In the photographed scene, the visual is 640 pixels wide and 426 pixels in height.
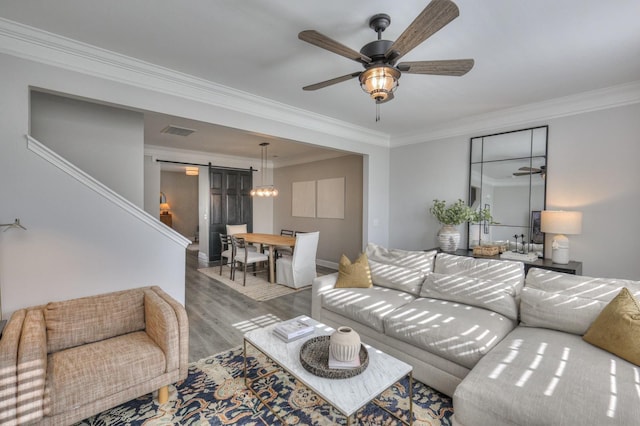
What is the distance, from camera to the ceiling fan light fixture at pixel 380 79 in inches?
A: 78.2

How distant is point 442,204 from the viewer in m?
4.57

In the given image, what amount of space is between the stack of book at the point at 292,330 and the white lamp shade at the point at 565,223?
9.98 feet

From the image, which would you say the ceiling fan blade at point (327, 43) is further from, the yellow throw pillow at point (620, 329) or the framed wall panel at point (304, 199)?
the framed wall panel at point (304, 199)

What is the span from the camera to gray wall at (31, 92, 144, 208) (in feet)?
9.72

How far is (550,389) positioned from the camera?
4.91 feet

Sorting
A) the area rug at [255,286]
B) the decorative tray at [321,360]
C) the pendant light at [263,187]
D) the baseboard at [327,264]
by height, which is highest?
the pendant light at [263,187]

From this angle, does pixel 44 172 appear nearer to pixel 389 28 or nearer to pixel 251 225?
pixel 389 28

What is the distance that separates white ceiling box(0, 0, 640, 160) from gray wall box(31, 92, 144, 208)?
3.22ft

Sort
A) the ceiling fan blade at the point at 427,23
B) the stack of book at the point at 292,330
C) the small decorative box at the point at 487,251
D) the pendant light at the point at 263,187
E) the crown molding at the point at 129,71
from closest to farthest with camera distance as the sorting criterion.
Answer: the ceiling fan blade at the point at 427,23, the stack of book at the point at 292,330, the crown molding at the point at 129,71, the small decorative box at the point at 487,251, the pendant light at the point at 263,187

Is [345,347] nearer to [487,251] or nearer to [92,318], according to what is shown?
[92,318]

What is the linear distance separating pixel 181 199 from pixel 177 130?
6381mm

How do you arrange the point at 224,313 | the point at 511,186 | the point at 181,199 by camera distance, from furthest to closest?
the point at 181,199 < the point at 511,186 < the point at 224,313

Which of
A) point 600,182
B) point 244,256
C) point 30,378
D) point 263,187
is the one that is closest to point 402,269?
point 600,182

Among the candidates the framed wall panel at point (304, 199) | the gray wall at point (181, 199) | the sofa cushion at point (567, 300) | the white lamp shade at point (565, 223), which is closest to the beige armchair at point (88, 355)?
the sofa cushion at point (567, 300)
